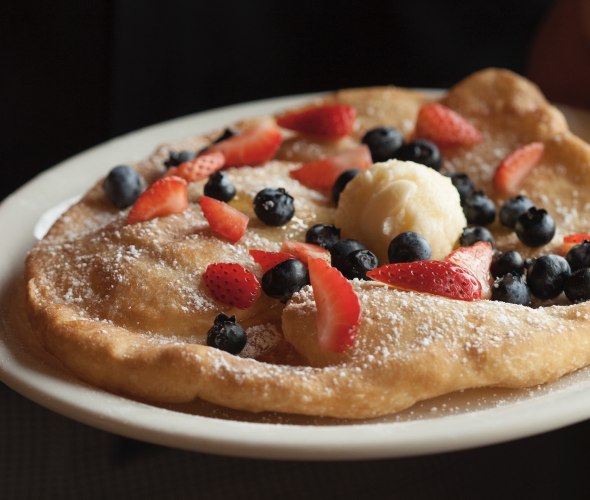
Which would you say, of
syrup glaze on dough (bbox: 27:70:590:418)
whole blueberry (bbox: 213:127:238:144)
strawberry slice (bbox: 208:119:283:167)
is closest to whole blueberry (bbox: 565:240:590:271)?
syrup glaze on dough (bbox: 27:70:590:418)

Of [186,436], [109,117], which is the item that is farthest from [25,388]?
[109,117]

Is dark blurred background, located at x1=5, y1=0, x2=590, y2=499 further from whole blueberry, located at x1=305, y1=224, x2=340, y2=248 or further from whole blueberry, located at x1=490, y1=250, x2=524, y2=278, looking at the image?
whole blueberry, located at x1=490, y1=250, x2=524, y2=278

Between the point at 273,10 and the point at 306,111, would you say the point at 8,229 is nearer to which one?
the point at 306,111

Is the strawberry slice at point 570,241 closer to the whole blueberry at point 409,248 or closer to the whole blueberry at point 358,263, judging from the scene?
the whole blueberry at point 409,248

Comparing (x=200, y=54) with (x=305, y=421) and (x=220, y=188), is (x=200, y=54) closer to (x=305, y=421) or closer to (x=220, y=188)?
(x=220, y=188)

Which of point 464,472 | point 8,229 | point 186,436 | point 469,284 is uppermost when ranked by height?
point 469,284

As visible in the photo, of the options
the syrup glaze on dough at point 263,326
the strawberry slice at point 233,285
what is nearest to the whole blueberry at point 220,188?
the syrup glaze on dough at point 263,326
